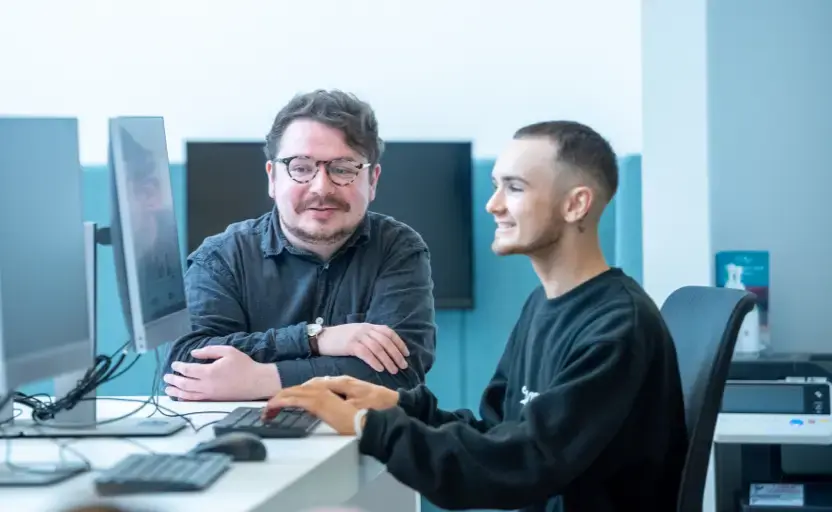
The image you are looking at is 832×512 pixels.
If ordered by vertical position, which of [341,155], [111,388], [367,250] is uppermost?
[341,155]

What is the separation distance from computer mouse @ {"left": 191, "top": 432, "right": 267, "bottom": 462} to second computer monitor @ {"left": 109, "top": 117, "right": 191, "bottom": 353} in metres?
0.29

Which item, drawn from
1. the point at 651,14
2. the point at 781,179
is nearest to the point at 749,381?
the point at 781,179

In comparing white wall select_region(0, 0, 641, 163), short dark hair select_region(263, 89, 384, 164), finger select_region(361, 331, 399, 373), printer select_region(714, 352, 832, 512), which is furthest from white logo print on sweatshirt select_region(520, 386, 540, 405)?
white wall select_region(0, 0, 641, 163)

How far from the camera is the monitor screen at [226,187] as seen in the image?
12.0 ft

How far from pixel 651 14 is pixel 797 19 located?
0.51 metres

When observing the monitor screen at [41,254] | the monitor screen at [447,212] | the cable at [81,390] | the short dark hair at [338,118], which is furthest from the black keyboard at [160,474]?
the monitor screen at [447,212]

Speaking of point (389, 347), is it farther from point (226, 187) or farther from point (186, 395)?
point (226, 187)

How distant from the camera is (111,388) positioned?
3791 mm

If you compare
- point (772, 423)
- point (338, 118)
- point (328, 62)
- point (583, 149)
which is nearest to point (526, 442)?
point (583, 149)

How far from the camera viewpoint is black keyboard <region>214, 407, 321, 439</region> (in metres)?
1.67

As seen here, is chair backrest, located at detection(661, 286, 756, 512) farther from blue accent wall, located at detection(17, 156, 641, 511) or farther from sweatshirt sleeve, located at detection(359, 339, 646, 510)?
blue accent wall, located at detection(17, 156, 641, 511)

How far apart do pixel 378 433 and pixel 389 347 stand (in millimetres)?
Answer: 616

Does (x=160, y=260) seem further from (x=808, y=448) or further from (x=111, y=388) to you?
(x=808, y=448)

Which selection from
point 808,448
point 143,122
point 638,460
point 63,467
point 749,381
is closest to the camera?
point 63,467
